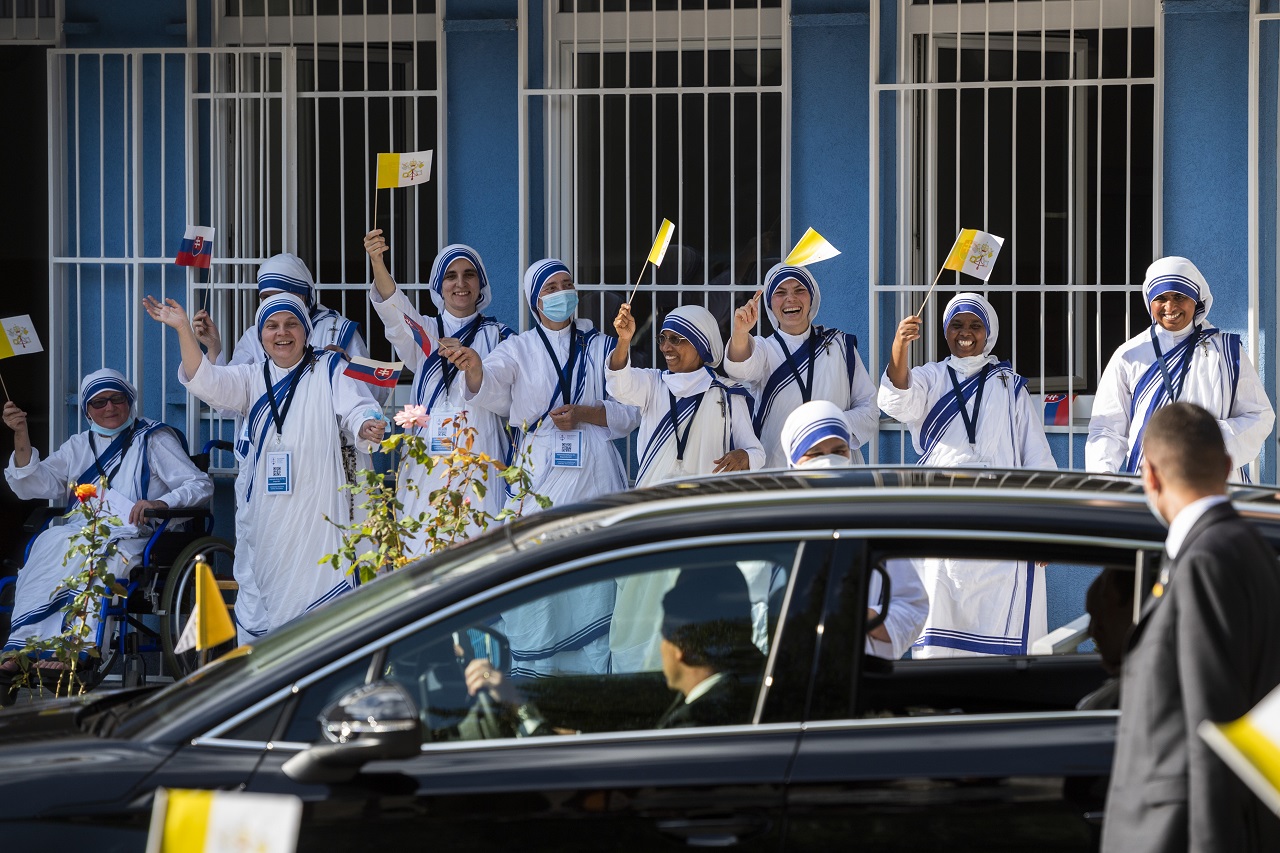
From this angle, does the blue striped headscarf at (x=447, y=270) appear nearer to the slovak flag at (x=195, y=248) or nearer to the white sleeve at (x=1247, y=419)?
the slovak flag at (x=195, y=248)

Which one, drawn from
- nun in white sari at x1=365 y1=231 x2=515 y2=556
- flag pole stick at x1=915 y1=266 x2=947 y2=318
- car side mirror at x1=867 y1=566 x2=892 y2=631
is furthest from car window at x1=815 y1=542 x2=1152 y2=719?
nun in white sari at x1=365 y1=231 x2=515 y2=556

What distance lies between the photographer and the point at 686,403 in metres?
6.94

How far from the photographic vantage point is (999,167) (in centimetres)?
809

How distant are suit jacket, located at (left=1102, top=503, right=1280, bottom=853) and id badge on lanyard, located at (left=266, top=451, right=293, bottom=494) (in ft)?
17.0

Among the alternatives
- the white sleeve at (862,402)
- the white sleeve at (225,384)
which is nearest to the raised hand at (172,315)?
the white sleeve at (225,384)

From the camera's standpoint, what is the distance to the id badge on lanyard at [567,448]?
7348 millimetres

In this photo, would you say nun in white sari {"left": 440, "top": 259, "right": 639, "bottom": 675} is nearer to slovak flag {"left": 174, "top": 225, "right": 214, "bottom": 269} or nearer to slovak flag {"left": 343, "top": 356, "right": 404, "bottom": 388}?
slovak flag {"left": 343, "top": 356, "right": 404, "bottom": 388}

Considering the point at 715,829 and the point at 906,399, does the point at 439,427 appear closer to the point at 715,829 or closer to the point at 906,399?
the point at 906,399

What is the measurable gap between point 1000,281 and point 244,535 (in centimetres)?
394

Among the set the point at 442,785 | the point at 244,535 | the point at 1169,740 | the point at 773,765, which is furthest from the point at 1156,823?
the point at 244,535

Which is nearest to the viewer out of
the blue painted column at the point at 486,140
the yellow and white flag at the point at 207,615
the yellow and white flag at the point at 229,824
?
the yellow and white flag at the point at 229,824

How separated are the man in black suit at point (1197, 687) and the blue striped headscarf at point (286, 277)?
5542 mm

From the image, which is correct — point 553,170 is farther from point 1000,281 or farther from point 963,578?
point 963,578

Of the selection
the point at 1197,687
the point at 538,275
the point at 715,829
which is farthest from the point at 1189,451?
the point at 538,275
